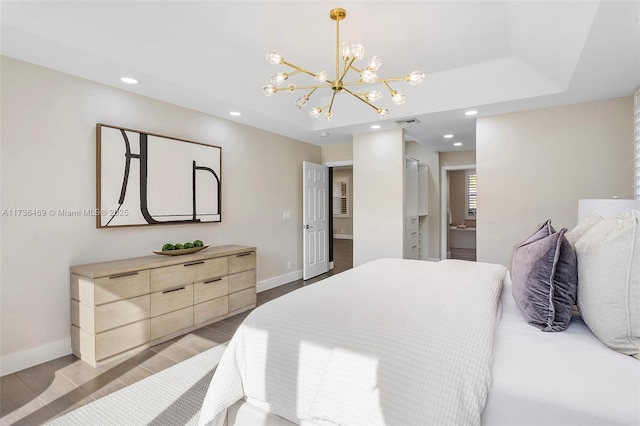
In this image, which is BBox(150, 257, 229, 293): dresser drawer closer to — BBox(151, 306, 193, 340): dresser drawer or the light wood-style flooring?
BBox(151, 306, 193, 340): dresser drawer

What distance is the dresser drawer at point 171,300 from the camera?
2873 mm

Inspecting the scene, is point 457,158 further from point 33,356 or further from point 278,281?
point 33,356

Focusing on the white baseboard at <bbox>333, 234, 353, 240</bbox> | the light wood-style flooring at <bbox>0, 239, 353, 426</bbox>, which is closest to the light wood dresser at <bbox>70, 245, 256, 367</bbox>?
the light wood-style flooring at <bbox>0, 239, 353, 426</bbox>

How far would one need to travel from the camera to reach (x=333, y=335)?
4.48 ft

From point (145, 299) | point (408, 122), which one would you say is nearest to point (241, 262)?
point (145, 299)

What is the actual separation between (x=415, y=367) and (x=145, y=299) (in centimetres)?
254

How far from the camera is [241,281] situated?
12.3 ft

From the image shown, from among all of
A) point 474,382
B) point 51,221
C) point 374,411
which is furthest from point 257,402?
point 51,221

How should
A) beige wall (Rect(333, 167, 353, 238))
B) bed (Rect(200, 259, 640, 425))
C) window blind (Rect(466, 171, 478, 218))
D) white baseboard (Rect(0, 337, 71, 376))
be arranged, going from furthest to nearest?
beige wall (Rect(333, 167, 353, 238)) → window blind (Rect(466, 171, 478, 218)) → white baseboard (Rect(0, 337, 71, 376)) → bed (Rect(200, 259, 640, 425))

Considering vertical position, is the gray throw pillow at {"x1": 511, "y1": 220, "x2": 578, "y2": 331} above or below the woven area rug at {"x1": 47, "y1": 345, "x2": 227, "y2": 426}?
above

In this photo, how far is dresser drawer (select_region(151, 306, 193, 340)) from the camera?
2.87m

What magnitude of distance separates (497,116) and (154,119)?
4.09 m

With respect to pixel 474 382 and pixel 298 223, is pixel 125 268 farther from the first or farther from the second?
pixel 298 223

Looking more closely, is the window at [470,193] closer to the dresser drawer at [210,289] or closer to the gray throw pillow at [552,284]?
the dresser drawer at [210,289]
